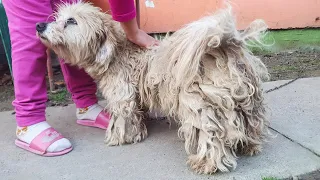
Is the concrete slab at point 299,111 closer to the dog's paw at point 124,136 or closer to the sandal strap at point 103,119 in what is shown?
the dog's paw at point 124,136

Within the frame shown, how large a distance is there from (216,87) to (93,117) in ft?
3.97

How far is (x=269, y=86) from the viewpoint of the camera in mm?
3961

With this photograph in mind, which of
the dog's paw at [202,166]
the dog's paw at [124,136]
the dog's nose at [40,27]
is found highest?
the dog's nose at [40,27]

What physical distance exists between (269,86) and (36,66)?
83.1 inches

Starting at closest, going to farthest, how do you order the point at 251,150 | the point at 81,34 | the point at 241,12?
the point at 251,150 → the point at 81,34 → the point at 241,12

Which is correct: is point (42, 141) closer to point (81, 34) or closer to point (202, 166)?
point (81, 34)

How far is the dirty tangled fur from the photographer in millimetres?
2330

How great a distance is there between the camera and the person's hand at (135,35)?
2.73 m

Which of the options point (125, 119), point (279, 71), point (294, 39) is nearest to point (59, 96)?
point (125, 119)

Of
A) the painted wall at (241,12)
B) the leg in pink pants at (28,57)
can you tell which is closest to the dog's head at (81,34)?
the leg in pink pants at (28,57)

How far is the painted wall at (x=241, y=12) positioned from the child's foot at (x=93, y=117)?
5.94ft

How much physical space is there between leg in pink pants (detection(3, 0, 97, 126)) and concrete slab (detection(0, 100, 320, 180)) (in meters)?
0.29

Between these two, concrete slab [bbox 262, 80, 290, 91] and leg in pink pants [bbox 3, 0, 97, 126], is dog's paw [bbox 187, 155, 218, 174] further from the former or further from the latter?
concrete slab [bbox 262, 80, 290, 91]

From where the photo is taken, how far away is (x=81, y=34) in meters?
2.75
